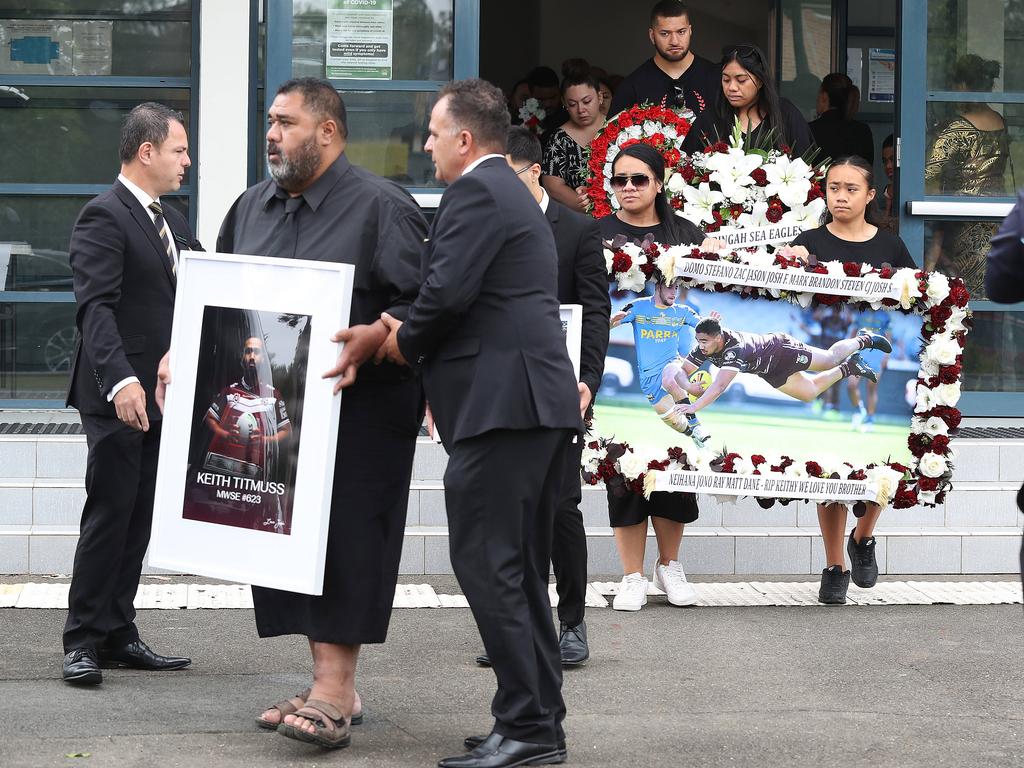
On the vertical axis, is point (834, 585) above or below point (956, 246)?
below

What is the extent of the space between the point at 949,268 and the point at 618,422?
317cm

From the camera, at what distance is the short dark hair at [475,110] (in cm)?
475

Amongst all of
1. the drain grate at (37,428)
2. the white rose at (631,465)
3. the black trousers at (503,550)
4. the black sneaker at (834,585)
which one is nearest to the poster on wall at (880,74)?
the black sneaker at (834,585)

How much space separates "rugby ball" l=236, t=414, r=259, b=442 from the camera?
4.80 m

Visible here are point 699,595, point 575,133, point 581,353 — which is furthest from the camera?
point 575,133

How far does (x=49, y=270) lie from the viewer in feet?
30.3

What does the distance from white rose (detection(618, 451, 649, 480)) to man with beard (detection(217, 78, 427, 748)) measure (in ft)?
6.97

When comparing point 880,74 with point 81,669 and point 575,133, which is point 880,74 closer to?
point 575,133

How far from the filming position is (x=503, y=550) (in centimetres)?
461

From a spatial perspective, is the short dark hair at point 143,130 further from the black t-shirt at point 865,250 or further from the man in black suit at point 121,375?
the black t-shirt at point 865,250

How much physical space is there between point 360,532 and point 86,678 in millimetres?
1367

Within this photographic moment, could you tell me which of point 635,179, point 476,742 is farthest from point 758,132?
point 476,742

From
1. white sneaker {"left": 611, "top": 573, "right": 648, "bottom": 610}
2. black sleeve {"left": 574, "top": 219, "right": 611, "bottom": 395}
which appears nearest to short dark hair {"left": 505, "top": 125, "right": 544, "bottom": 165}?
black sleeve {"left": 574, "top": 219, "right": 611, "bottom": 395}

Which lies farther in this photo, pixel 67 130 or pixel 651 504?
pixel 67 130
